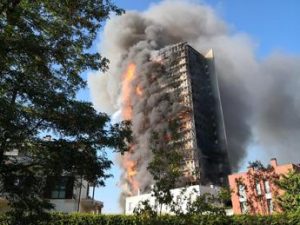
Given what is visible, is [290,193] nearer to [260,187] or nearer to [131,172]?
[260,187]

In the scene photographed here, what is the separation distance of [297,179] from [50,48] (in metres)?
42.6

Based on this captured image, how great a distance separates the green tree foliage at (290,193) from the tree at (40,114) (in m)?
38.9

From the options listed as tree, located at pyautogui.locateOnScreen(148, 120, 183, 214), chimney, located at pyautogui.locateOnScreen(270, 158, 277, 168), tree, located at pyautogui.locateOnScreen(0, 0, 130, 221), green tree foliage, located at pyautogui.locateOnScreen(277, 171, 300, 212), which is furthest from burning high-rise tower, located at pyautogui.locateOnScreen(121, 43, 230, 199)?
tree, located at pyautogui.locateOnScreen(0, 0, 130, 221)

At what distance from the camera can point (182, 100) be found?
106062 millimetres

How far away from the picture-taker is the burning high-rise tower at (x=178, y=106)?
96188 millimetres

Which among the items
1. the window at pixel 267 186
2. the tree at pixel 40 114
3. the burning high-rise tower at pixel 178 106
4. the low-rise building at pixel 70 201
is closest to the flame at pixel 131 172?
the burning high-rise tower at pixel 178 106

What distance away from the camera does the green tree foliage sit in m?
44.3

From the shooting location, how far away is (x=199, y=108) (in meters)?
107

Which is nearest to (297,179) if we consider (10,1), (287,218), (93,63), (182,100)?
(287,218)

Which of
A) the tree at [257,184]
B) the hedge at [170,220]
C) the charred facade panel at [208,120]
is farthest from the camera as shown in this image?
the charred facade panel at [208,120]

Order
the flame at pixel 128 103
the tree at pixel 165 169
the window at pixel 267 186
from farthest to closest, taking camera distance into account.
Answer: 1. the flame at pixel 128 103
2. the window at pixel 267 186
3. the tree at pixel 165 169

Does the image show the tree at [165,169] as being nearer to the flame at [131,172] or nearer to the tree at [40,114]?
the tree at [40,114]

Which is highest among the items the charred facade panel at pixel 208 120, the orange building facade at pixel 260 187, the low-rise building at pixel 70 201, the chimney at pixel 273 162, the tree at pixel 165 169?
the charred facade panel at pixel 208 120

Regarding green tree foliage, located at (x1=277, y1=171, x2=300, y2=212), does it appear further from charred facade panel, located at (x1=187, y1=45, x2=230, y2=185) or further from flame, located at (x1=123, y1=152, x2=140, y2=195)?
flame, located at (x1=123, y1=152, x2=140, y2=195)
